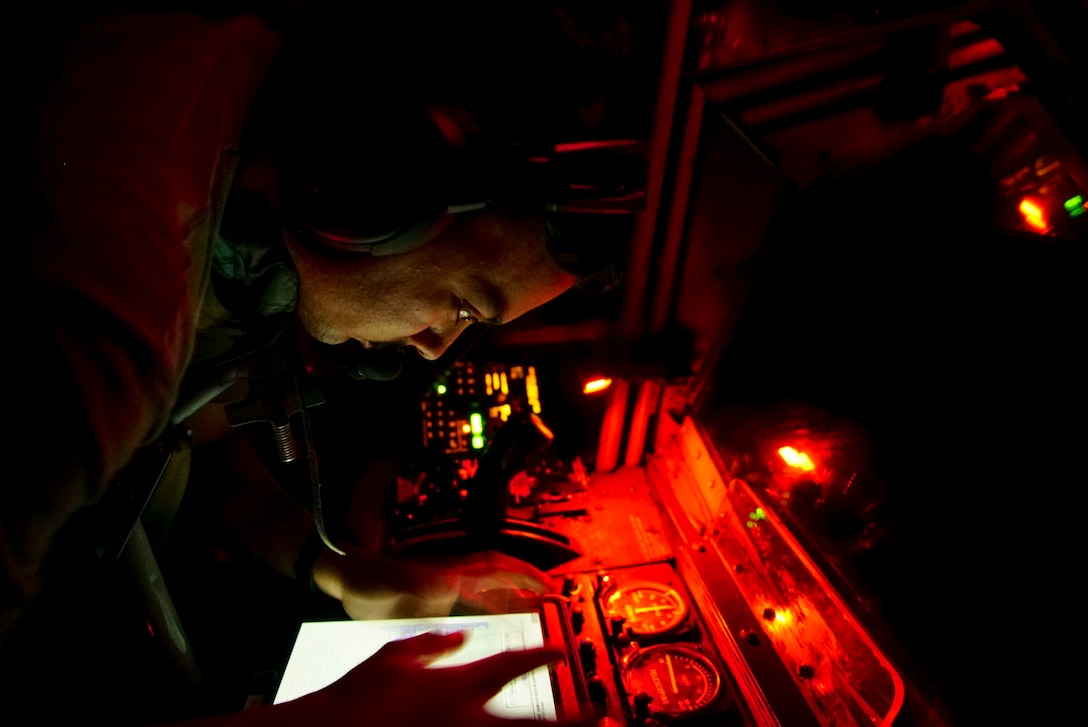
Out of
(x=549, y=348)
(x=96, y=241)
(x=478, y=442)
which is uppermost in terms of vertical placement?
(x=549, y=348)

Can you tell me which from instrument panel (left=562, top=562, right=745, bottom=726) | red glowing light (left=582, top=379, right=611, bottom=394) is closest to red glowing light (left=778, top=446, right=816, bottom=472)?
instrument panel (left=562, top=562, right=745, bottom=726)

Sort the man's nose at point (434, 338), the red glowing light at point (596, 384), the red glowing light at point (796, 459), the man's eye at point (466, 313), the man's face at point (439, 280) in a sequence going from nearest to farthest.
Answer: the man's face at point (439, 280), the man's eye at point (466, 313), the man's nose at point (434, 338), the red glowing light at point (796, 459), the red glowing light at point (596, 384)

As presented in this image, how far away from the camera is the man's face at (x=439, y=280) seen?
1.08m

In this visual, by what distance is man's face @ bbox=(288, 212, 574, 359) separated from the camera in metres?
1.08

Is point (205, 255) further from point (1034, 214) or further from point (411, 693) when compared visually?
point (1034, 214)

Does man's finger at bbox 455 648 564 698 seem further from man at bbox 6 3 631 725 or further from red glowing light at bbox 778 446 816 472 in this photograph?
red glowing light at bbox 778 446 816 472

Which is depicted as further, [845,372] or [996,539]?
[845,372]

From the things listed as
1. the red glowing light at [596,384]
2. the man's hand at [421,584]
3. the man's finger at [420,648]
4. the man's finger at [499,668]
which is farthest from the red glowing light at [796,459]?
the man's finger at [420,648]

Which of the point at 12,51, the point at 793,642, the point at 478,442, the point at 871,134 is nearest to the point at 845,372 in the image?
the point at 793,642

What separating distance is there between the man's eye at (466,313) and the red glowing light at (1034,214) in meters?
1.57

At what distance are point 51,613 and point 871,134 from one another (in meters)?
3.08

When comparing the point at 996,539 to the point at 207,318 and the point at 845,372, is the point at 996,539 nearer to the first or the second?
the point at 845,372

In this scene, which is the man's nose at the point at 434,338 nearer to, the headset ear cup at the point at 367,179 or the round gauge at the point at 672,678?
the headset ear cup at the point at 367,179

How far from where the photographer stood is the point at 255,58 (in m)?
0.83
